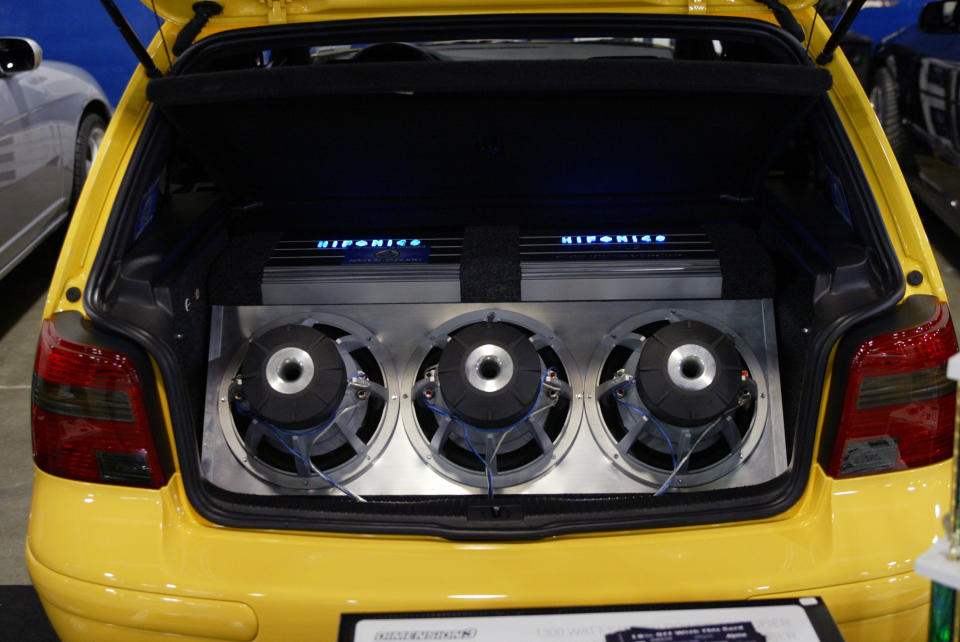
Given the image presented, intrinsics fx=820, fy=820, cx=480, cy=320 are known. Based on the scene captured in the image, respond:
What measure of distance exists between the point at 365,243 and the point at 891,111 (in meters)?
3.62

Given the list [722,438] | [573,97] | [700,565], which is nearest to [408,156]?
[573,97]

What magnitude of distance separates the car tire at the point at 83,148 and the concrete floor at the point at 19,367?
0.43m

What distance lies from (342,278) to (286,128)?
12.6 inches

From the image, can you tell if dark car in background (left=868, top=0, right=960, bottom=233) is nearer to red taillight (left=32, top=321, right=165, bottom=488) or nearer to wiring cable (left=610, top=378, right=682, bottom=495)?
wiring cable (left=610, top=378, right=682, bottom=495)

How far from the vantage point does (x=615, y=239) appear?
1789 mm

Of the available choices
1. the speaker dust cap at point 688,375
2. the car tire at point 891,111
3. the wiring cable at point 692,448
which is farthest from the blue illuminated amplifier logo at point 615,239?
the car tire at point 891,111

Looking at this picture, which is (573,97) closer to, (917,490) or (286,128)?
(286,128)

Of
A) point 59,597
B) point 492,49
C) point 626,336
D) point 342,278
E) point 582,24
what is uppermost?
point 492,49

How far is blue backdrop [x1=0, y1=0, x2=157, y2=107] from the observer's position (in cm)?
519

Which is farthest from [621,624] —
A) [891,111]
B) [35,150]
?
[891,111]

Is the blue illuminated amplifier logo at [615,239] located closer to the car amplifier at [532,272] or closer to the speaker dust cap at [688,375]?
the car amplifier at [532,272]

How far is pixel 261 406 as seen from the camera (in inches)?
60.1

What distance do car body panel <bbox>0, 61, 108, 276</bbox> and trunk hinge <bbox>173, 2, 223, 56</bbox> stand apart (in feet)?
6.50

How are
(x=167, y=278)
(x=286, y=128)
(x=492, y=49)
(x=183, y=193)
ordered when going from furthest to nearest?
(x=492, y=49)
(x=183, y=193)
(x=286, y=128)
(x=167, y=278)
